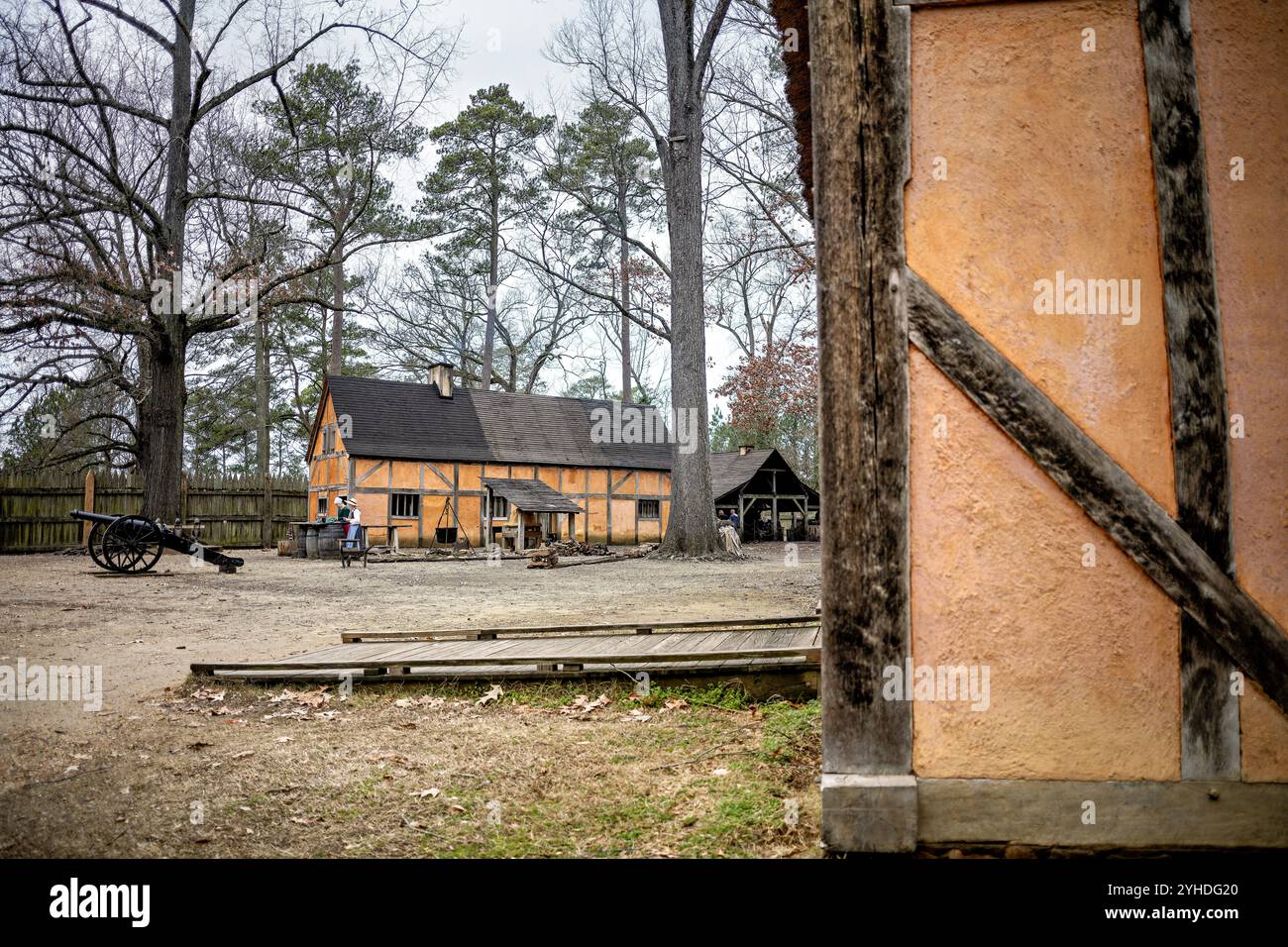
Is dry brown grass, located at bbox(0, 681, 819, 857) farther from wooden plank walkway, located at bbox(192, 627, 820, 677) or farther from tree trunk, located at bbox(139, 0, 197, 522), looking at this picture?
tree trunk, located at bbox(139, 0, 197, 522)

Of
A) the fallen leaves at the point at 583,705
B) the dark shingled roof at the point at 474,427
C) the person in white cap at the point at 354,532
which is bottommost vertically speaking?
the fallen leaves at the point at 583,705

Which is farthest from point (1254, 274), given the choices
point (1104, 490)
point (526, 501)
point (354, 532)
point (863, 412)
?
point (526, 501)

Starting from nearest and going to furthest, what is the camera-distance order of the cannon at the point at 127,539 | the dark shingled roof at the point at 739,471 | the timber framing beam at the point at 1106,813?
the timber framing beam at the point at 1106,813
the cannon at the point at 127,539
the dark shingled roof at the point at 739,471

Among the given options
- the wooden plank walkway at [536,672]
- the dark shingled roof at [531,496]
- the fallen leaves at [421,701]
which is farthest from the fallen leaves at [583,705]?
the dark shingled roof at [531,496]

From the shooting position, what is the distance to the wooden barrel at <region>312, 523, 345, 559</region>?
754 inches

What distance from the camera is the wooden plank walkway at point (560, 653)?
5016mm

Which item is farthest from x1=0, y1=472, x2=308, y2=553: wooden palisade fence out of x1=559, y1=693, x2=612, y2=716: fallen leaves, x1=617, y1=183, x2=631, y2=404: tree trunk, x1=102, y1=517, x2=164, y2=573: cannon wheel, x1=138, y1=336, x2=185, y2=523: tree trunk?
x1=559, y1=693, x2=612, y2=716: fallen leaves

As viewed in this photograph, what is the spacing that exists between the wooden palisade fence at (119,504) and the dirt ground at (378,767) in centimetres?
1574

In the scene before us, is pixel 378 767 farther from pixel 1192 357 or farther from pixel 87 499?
pixel 87 499

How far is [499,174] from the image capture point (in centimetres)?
3056

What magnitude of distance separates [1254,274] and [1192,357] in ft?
1.18

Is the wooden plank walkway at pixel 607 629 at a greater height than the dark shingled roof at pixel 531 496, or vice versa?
the dark shingled roof at pixel 531 496

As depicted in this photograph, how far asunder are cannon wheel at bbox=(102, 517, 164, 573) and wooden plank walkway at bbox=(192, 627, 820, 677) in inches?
381

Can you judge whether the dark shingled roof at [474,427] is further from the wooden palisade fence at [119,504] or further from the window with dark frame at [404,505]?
the wooden palisade fence at [119,504]
